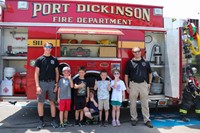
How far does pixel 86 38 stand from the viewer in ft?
21.9

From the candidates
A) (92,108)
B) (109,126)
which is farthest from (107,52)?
(109,126)

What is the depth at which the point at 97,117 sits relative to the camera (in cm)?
616

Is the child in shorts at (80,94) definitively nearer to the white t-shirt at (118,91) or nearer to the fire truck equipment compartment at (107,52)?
the white t-shirt at (118,91)

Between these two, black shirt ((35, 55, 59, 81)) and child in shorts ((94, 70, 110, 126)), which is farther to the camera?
child in shorts ((94, 70, 110, 126))

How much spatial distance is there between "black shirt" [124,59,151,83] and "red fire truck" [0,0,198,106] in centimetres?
27

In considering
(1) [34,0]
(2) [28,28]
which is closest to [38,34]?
(2) [28,28]

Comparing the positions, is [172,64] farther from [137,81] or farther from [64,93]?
[64,93]

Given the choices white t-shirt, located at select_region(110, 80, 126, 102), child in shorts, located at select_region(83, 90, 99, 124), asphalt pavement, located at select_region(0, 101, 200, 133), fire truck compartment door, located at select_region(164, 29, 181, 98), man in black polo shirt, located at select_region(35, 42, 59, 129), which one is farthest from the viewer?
fire truck compartment door, located at select_region(164, 29, 181, 98)

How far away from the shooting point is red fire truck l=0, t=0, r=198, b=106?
6151mm

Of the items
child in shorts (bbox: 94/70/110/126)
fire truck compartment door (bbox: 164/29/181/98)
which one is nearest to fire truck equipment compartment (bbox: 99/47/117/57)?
child in shorts (bbox: 94/70/110/126)

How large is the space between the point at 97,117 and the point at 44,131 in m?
1.39

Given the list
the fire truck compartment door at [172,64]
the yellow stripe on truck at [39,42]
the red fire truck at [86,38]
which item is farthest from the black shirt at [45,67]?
the fire truck compartment door at [172,64]

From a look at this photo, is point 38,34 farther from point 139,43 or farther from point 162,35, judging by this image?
point 162,35

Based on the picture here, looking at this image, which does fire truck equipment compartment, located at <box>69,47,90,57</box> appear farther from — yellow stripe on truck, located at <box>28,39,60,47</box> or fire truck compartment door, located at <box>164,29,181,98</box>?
fire truck compartment door, located at <box>164,29,181,98</box>
